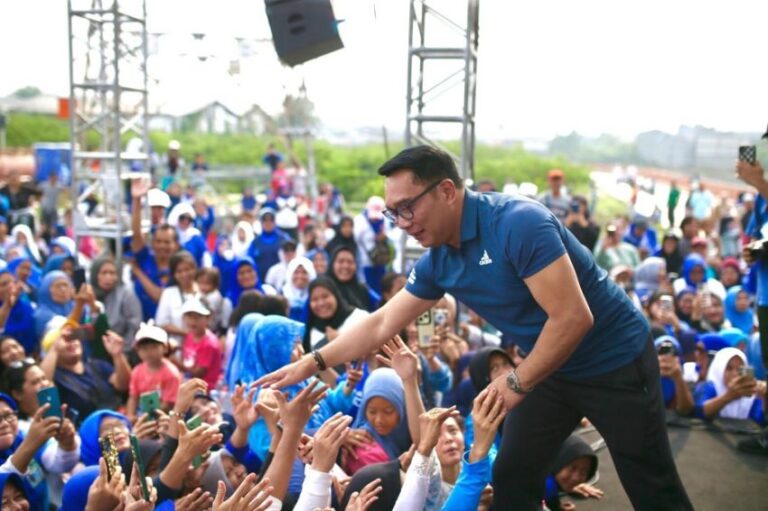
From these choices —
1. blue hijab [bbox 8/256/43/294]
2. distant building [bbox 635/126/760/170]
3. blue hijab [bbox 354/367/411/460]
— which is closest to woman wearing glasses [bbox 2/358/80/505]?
blue hijab [bbox 354/367/411/460]

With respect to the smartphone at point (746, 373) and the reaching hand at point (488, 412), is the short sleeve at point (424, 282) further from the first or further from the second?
the smartphone at point (746, 373)

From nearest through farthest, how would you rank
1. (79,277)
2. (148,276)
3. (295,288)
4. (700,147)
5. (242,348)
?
1. (242,348)
2. (295,288)
3. (79,277)
4. (148,276)
5. (700,147)

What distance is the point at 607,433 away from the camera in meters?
2.61

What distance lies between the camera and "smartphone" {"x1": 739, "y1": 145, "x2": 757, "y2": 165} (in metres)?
3.92

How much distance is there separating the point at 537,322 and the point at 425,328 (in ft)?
6.53

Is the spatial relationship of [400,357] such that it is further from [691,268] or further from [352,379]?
[691,268]

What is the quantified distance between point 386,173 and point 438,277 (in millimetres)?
431

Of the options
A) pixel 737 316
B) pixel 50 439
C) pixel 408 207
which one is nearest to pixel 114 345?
pixel 50 439

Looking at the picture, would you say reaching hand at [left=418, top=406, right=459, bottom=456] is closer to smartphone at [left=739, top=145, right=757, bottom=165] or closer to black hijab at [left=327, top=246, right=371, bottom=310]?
smartphone at [left=739, top=145, right=757, bottom=165]

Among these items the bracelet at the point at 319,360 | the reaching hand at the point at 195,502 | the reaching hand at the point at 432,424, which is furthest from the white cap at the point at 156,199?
the reaching hand at the point at 432,424

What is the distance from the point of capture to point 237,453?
3498mm

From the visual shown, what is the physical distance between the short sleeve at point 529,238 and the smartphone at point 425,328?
2.09m

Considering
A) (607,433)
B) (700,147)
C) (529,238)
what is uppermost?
(700,147)

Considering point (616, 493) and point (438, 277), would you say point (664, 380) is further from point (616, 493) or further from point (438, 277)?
point (438, 277)
